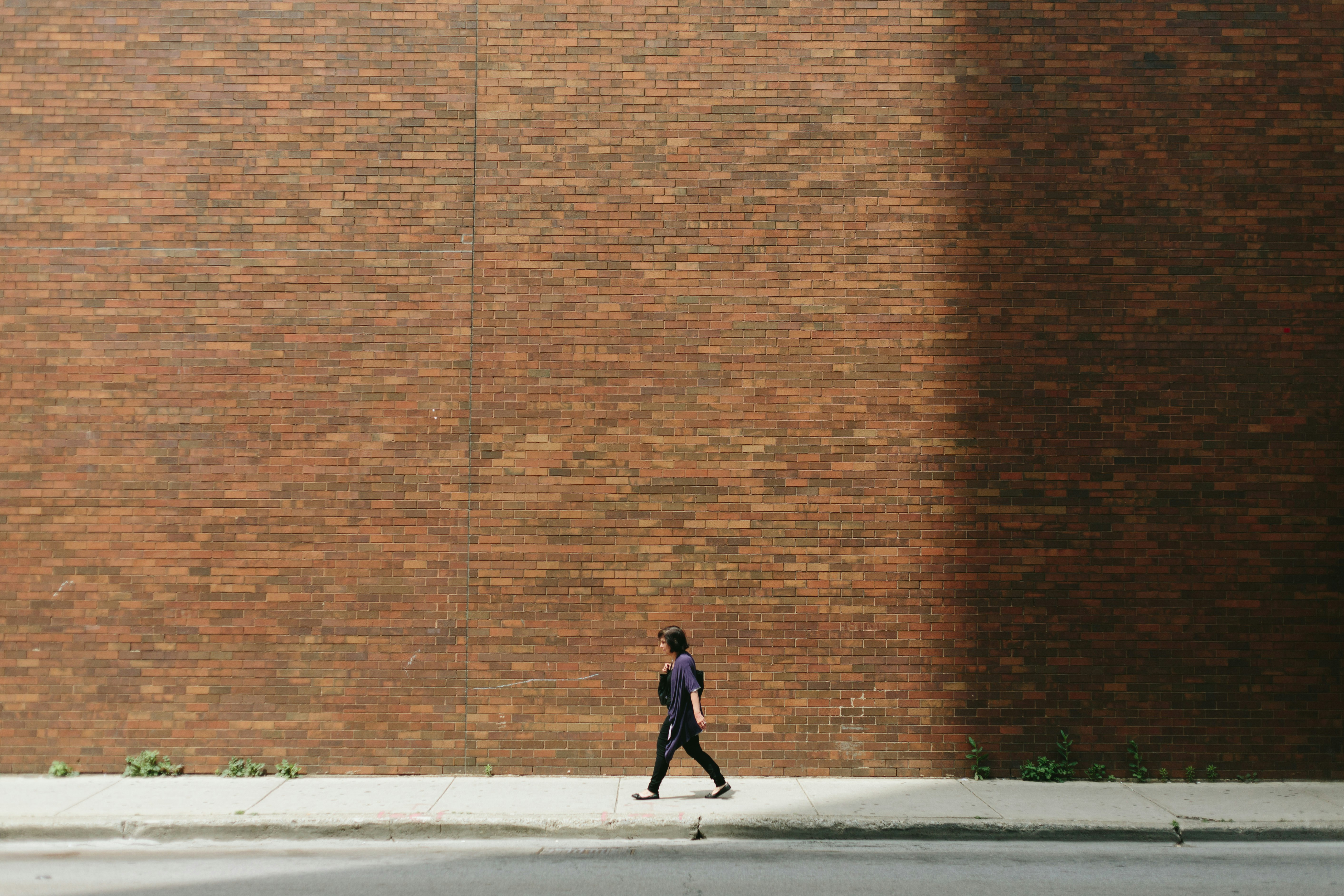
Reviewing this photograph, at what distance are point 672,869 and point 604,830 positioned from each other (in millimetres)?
858

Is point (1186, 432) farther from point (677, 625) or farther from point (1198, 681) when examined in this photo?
point (677, 625)

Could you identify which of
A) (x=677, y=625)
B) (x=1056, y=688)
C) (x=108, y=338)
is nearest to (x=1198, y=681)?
(x=1056, y=688)

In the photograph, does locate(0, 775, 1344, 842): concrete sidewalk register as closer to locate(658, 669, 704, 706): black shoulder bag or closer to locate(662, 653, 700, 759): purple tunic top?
locate(662, 653, 700, 759): purple tunic top

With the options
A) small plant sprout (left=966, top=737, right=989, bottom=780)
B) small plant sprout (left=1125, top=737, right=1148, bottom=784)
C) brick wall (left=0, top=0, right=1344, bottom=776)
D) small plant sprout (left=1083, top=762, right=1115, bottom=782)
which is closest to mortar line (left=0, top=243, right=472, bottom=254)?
brick wall (left=0, top=0, right=1344, bottom=776)

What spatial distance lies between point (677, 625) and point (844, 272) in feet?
12.9

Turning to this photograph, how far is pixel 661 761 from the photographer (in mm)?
7637

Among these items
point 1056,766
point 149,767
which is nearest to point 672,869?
point 1056,766

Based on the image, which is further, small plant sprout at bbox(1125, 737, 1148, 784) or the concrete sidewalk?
small plant sprout at bbox(1125, 737, 1148, 784)

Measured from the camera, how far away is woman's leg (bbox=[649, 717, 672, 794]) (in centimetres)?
762

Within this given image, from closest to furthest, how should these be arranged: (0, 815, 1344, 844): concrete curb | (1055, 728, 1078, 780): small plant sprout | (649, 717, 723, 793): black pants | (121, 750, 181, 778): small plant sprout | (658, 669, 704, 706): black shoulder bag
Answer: (0, 815, 1344, 844): concrete curb → (649, 717, 723, 793): black pants → (658, 669, 704, 706): black shoulder bag → (121, 750, 181, 778): small plant sprout → (1055, 728, 1078, 780): small plant sprout

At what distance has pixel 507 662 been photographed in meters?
Answer: 8.59

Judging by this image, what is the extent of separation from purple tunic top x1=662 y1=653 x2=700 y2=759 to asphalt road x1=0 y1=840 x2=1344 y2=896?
3.02 ft

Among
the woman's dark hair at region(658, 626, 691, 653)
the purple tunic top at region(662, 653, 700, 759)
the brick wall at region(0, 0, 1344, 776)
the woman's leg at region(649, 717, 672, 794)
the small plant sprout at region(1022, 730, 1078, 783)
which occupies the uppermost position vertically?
the brick wall at region(0, 0, 1344, 776)

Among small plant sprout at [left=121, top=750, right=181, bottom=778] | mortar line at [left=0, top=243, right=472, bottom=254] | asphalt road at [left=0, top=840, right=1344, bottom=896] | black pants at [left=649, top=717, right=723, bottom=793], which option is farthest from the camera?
mortar line at [left=0, top=243, right=472, bottom=254]
